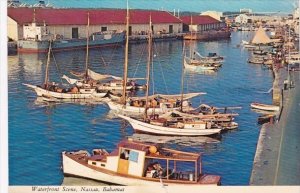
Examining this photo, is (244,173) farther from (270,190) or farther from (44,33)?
(44,33)

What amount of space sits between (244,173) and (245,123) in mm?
2657

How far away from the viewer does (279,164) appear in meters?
5.51

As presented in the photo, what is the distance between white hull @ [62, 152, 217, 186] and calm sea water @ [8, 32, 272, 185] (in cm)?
16

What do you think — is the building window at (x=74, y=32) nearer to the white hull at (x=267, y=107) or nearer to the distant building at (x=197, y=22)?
the distant building at (x=197, y=22)

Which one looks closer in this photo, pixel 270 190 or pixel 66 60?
pixel 270 190

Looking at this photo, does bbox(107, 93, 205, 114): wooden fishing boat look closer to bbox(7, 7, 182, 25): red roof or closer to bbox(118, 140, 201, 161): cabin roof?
bbox(7, 7, 182, 25): red roof

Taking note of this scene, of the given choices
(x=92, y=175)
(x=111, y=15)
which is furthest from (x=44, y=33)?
(x=92, y=175)

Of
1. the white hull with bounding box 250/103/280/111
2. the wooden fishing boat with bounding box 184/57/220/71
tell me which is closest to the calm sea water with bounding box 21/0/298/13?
the white hull with bounding box 250/103/280/111

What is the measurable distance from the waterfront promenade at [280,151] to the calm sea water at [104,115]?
188mm

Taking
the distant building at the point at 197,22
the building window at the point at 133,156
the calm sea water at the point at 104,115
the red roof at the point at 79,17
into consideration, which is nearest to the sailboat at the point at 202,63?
the calm sea water at the point at 104,115

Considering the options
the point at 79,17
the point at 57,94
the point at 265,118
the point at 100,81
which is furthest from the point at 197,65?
the point at 265,118
